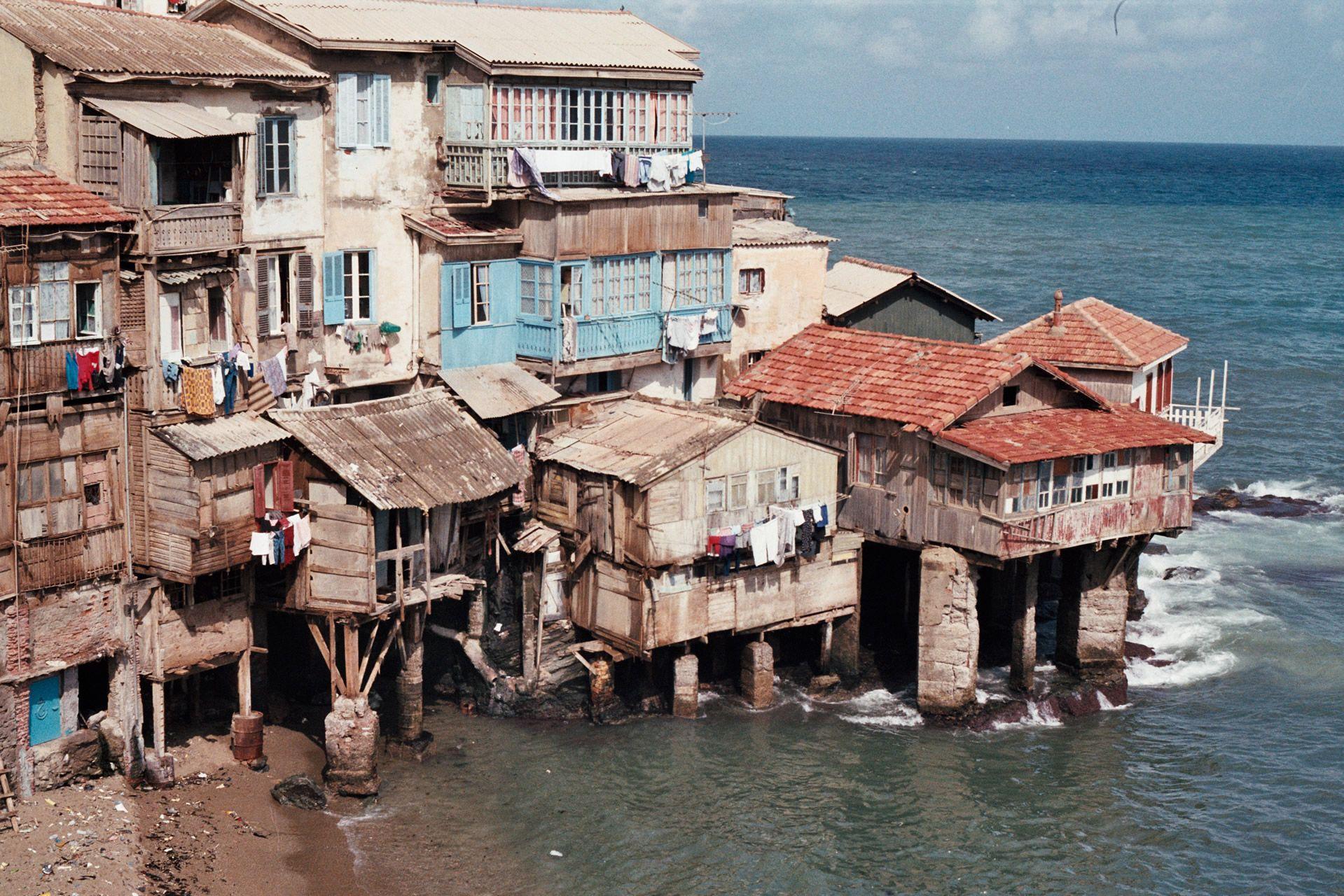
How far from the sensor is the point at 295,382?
49.6 metres

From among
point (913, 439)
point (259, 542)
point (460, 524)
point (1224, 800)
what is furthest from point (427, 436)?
point (1224, 800)

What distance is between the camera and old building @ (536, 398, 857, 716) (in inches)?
1934

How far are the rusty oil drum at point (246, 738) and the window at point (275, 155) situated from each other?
14.3 meters

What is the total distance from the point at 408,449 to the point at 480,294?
826 cm

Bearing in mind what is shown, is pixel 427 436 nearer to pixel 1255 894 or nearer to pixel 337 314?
pixel 337 314

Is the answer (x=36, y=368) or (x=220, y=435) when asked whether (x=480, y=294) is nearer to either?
(x=220, y=435)

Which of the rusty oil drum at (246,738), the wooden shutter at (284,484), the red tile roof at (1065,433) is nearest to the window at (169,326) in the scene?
the wooden shutter at (284,484)

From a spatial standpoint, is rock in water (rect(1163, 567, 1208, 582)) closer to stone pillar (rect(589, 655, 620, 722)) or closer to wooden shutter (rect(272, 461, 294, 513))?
stone pillar (rect(589, 655, 620, 722))

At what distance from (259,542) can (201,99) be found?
1180 centimetres

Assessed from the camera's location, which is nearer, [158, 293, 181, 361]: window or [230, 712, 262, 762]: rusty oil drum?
[158, 293, 181, 361]: window

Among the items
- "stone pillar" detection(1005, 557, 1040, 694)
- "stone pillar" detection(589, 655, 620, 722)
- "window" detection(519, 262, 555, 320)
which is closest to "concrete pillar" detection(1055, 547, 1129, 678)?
"stone pillar" detection(1005, 557, 1040, 694)

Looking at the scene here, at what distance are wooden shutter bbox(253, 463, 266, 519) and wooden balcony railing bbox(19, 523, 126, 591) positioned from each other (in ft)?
11.0

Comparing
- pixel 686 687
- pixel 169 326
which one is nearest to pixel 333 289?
pixel 169 326

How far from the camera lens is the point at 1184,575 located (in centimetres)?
6731
